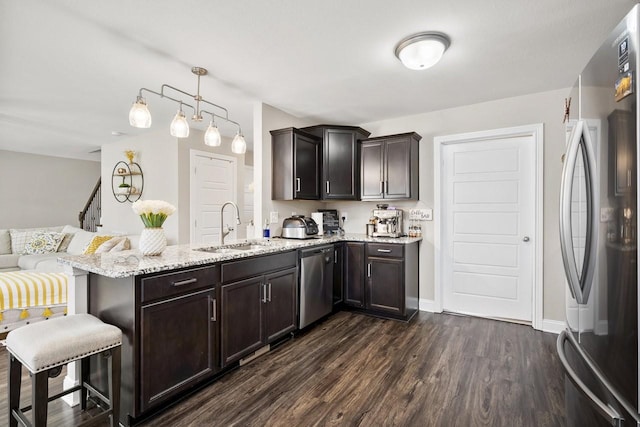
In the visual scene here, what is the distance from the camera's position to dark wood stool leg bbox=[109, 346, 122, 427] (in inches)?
63.8

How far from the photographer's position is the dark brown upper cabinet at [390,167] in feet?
12.2

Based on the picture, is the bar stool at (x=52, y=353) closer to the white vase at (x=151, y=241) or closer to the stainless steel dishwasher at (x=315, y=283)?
the white vase at (x=151, y=241)

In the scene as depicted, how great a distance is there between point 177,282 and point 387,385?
63.8 inches

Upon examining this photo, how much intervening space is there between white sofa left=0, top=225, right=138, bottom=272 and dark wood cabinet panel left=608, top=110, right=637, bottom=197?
500 cm

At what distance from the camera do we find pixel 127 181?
545cm

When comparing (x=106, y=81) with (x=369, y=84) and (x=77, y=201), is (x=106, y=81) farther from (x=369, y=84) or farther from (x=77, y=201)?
(x=77, y=201)

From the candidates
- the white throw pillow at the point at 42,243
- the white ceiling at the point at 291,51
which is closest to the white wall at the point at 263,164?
the white ceiling at the point at 291,51

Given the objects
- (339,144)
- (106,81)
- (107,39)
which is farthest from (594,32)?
(106,81)

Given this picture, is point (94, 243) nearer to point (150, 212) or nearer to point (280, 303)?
point (150, 212)

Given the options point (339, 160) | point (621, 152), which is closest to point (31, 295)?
point (339, 160)

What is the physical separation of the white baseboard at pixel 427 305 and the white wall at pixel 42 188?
7.96m

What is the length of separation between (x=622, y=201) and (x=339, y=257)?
292cm

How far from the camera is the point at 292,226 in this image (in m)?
3.54

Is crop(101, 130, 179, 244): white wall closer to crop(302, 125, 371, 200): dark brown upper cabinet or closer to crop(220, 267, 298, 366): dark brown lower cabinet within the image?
crop(302, 125, 371, 200): dark brown upper cabinet
